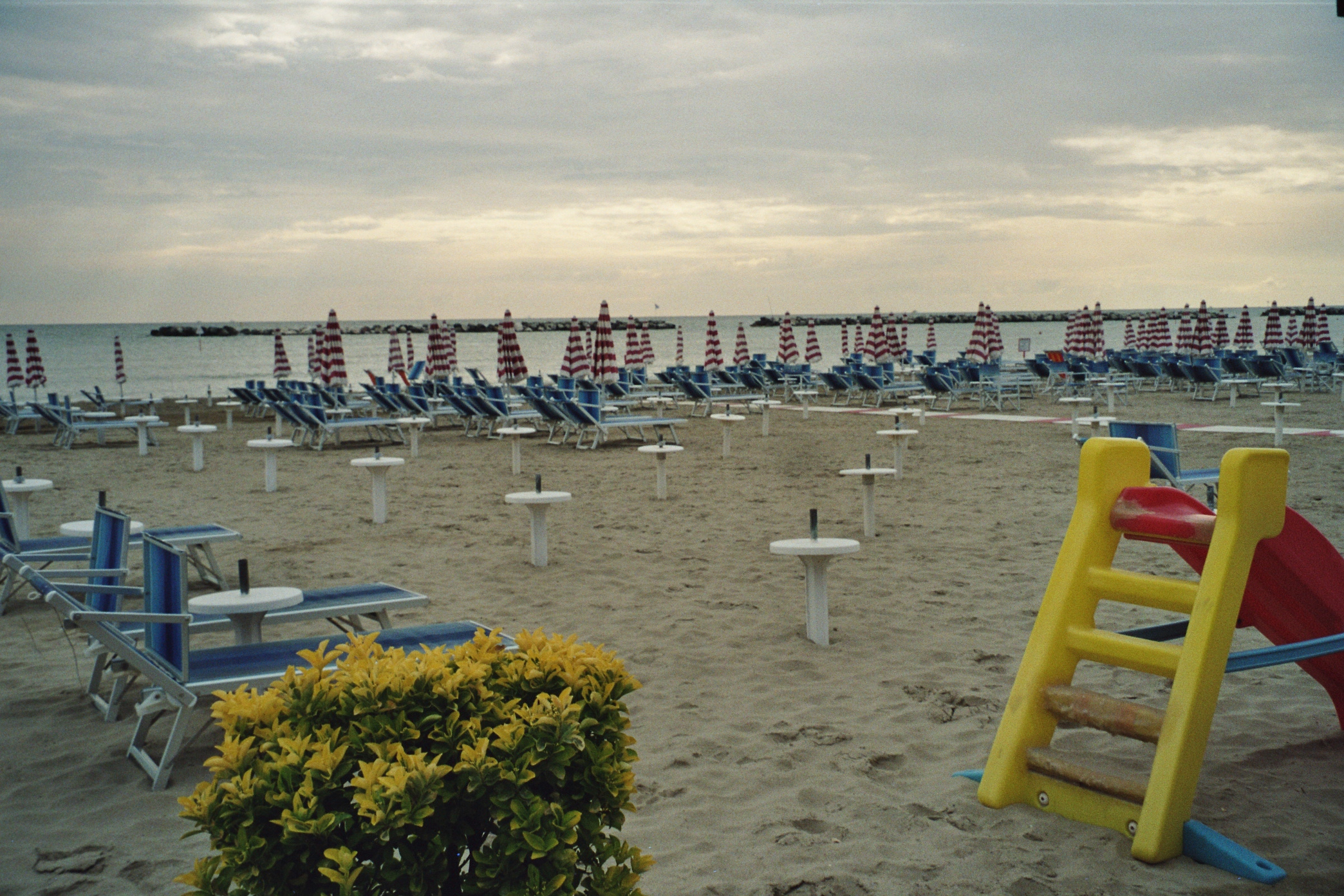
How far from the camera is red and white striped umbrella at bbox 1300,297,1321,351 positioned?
23922 millimetres

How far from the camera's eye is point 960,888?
7.85 ft

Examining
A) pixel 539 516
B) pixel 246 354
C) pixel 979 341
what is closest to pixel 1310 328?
pixel 979 341

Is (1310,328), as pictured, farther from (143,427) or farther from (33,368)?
(33,368)

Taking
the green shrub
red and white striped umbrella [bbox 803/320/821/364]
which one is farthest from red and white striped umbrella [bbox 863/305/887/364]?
the green shrub

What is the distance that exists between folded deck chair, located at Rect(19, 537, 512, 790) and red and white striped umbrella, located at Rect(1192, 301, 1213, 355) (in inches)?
942

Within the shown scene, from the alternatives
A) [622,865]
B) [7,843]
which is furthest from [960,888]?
[7,843]

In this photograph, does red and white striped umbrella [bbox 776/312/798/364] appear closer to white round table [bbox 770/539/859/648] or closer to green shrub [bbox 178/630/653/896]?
white round table [bbox 770/539/859/648]

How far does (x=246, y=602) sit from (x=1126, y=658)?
2.79 metres

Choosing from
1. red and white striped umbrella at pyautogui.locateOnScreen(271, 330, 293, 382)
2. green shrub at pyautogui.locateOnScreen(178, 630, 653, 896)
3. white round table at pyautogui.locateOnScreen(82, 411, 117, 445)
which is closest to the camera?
green shrub at pyautogui.locateOnScreen(178, 630, 653, 896)

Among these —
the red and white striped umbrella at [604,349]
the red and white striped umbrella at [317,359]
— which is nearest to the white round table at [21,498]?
the red and white striped umbrella at [604,349]

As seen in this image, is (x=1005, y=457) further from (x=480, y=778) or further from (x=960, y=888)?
(x=480, y=778)

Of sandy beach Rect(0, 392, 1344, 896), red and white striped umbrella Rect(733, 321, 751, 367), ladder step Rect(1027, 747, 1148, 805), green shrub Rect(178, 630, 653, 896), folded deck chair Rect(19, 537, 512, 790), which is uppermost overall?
red and white striped umbrella Rect(733, 321, 751, 367)

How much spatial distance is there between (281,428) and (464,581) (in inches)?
453

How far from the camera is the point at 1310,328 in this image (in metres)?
24.2
